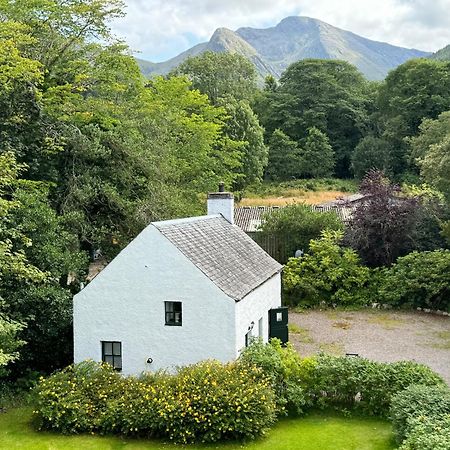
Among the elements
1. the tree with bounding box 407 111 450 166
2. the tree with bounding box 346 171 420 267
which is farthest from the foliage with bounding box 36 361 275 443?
the tree with bounding box 407 111 450 166

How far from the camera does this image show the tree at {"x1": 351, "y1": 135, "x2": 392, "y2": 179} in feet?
211

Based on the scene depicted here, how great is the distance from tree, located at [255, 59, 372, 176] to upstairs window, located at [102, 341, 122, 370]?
57164 millimetres

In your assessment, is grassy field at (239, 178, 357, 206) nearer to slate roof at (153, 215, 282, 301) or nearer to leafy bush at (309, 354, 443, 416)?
slate roof at (153, 215, 282, 301)

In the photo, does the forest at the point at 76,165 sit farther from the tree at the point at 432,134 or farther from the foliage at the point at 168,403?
the tree at the point at 432,134

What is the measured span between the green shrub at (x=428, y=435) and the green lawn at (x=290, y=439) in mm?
1487

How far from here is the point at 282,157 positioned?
68.5 metres

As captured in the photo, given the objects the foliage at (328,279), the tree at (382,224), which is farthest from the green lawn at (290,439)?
the tree at (382,224)

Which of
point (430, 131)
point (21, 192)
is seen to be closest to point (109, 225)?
point (21, 192)

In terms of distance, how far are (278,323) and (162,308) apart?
594 centimetres

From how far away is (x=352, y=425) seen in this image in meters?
15.5

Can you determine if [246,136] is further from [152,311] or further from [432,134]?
[152,311]

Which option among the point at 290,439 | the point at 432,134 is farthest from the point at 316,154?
the point at 290,439

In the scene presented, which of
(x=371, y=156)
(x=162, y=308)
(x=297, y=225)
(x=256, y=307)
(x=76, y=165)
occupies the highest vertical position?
(x=371, y=156)

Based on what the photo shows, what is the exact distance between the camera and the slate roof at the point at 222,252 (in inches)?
685
